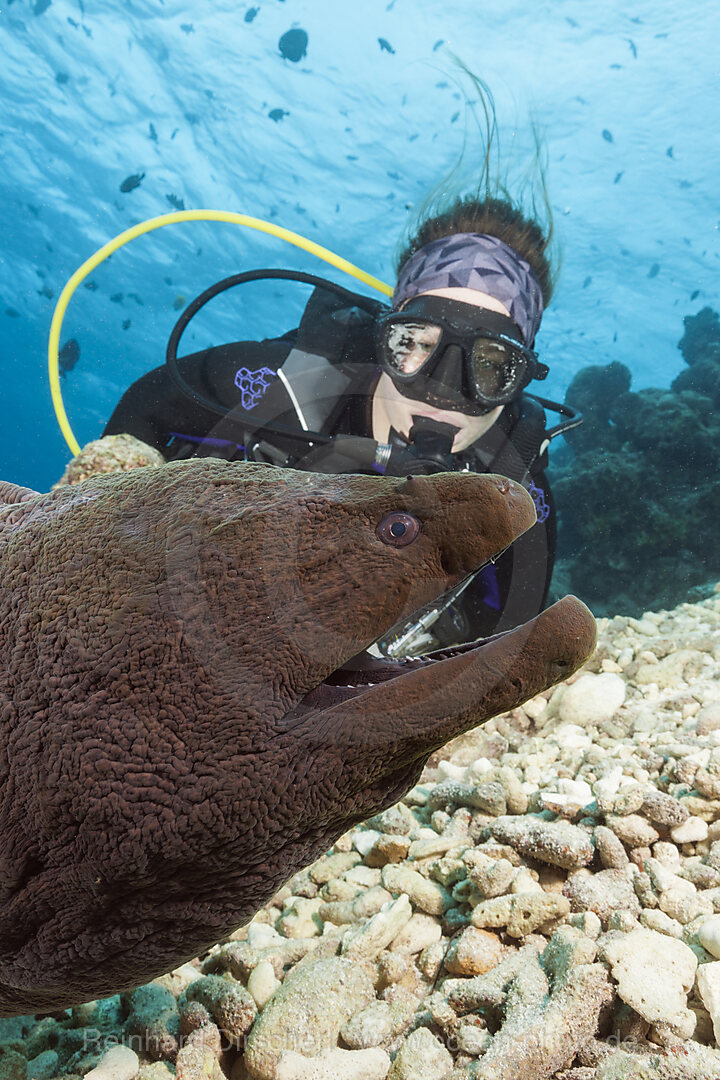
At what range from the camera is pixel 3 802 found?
1.24 m

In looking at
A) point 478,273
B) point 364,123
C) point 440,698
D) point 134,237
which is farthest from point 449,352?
point 364,123

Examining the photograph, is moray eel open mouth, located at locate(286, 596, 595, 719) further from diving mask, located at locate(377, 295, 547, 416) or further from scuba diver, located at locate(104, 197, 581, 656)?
diving mask, located at locate(377, 295, 547, 416)

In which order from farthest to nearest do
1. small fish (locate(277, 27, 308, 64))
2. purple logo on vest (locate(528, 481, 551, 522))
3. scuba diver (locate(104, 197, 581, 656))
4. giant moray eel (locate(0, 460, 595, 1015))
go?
small fish (locate(277, 27, 308, 64))
purple logo on vest (locate(528, 481, 551, 522))
scuba diver (locate(104, 197, 581, 656))
giant moray eel (locate(0, 460, 595, 1015))

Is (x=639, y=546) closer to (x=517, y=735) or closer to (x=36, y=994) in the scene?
(x=517, y=735)

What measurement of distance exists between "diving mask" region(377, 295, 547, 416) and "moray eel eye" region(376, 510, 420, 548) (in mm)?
2950

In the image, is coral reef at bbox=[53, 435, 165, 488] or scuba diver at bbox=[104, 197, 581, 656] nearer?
coral reef at bbox=[53, 435, 165, 488]

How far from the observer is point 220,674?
109 centimetres

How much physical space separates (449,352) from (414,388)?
32cm

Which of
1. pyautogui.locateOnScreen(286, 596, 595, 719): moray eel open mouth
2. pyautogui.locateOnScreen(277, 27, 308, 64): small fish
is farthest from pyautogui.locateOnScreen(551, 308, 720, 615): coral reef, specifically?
pyautogui.locateOnScreen(277, 27, 308, 64): small fish

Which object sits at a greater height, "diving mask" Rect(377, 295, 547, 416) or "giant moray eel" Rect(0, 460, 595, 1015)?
"diving mask" Rect(377, 295, 547, 416)

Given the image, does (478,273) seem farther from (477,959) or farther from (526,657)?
(477,959)

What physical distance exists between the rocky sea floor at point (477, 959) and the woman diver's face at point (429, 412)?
88.9 inches

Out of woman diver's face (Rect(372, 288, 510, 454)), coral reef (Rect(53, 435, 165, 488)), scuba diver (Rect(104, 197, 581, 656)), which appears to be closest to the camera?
coral reef (Rect(53, 435, 165, 488))

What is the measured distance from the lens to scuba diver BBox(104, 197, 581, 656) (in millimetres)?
3832
